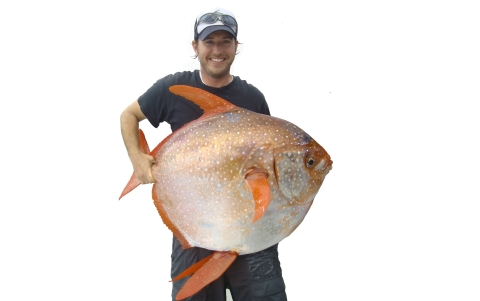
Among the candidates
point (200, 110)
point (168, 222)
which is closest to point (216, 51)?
point (200, 110)

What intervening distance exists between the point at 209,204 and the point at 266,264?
475 millimetres

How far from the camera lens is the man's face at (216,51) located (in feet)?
5.21

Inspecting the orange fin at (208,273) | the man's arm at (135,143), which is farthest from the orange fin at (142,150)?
the orange fin at (208,273)

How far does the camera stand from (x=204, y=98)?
4.63 feet

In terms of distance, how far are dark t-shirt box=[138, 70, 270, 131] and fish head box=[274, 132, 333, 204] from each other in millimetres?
443

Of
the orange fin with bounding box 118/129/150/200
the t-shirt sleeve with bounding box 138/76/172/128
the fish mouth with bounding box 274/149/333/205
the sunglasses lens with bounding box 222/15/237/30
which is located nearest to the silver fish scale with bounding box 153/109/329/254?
the fish mouth with bounding box 274/149/333/205

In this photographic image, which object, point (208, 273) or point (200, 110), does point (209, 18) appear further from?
point (208, 273)

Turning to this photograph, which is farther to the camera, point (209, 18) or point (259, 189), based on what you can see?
point (209, 18)

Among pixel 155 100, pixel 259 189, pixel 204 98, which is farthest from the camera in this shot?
pixel 155 100

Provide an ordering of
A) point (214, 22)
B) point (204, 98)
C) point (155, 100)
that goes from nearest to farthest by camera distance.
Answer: point (204, 98), point (214, 22), point (155, 100)

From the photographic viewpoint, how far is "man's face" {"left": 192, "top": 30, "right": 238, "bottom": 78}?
5.21 feet

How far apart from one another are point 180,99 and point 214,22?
0.36 m

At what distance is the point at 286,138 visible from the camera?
4.38 ft

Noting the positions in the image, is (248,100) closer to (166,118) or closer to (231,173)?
(166,118)
